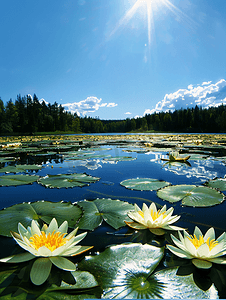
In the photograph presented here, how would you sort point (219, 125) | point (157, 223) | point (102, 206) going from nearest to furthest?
1. point (157, 223)
2. point (102, 206)
3. point (219, 125)

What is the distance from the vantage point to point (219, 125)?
148ft

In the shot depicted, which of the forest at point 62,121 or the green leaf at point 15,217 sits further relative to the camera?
the forest at point 62,121

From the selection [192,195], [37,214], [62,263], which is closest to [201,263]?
[62,263]

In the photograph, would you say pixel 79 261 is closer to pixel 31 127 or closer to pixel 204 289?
pixel 204 289

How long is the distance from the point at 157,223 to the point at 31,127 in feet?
125

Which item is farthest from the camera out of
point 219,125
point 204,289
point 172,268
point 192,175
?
point 219,125

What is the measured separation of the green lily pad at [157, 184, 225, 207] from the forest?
3495cm

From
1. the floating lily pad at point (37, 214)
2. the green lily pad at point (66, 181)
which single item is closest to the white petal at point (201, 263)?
the floating lily pad at point (37, 214)

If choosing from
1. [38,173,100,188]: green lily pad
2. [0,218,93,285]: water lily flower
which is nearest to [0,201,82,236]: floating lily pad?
[0,218,93,285]: water lily flower

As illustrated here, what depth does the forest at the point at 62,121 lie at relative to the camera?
35.1 metres

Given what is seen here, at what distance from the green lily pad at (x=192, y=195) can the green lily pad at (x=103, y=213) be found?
A: 0.51 meters

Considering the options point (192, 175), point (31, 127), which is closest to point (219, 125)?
point (31, 127)

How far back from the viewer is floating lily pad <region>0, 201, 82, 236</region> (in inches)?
47.8

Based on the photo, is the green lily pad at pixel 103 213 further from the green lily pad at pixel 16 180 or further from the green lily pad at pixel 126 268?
the green lily pad at pixel 16 180
